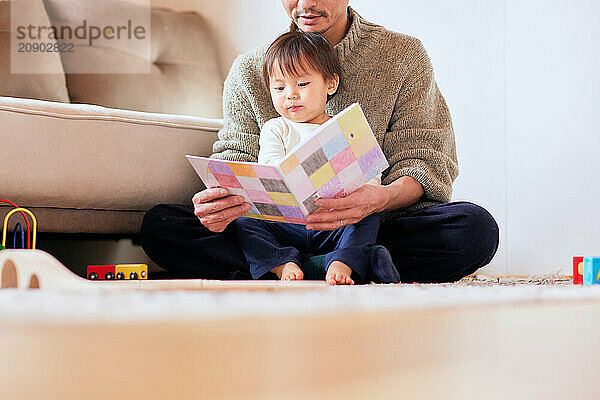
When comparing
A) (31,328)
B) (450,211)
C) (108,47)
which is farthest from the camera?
(108,47)

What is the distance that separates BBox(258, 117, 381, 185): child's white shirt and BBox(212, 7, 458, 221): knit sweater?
0.09 m

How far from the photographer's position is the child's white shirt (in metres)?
1.28

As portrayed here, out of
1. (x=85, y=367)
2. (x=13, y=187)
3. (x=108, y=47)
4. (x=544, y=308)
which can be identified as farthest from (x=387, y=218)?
(x=108, y=47)

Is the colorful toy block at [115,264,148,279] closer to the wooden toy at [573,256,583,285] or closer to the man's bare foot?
the man's bare foot

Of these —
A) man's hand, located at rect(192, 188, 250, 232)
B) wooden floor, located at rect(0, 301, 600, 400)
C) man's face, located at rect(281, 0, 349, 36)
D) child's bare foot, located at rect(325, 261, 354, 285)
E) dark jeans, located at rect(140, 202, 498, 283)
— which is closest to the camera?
wooden floor, located at rect(0, 301, 600, 400)

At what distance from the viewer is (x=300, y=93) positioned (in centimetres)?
132

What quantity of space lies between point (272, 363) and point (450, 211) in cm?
111

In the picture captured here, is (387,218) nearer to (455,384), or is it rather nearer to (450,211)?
(450,211)

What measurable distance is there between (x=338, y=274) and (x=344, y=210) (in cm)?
14


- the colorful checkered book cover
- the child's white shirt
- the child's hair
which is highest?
the child's hair

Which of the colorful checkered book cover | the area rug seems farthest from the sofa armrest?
the area rug

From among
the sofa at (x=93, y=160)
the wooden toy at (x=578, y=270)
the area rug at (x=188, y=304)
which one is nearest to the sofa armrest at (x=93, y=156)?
the sofa at (x=93, y=160)

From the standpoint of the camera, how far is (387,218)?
1.38m

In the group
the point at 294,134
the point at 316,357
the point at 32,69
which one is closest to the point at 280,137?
the point at 294,134
